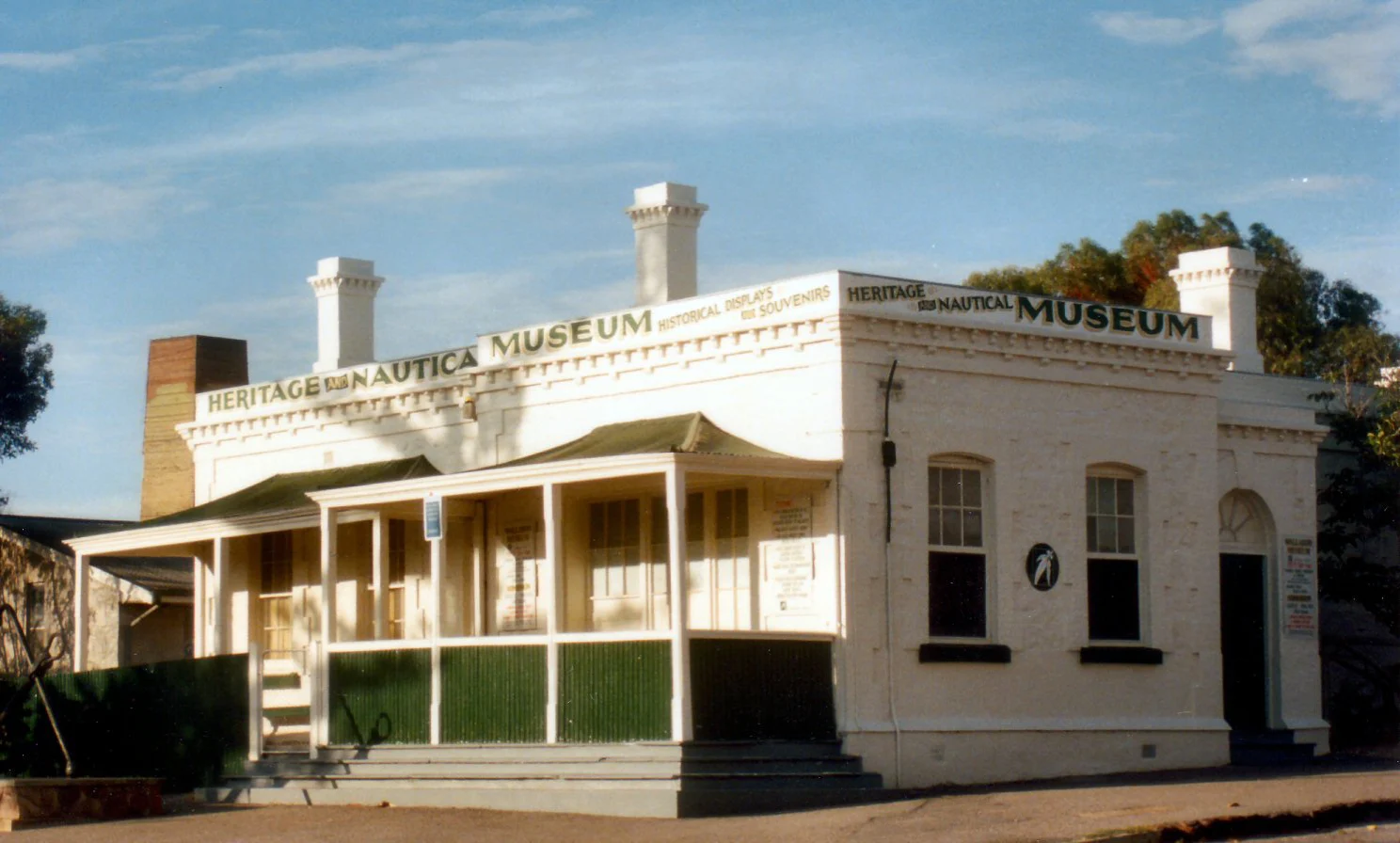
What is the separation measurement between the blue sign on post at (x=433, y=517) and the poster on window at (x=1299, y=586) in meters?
8.98

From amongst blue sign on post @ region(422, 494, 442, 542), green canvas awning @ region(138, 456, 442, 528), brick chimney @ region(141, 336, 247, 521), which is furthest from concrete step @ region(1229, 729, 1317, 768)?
brick chimney @ region(141, 336, 247, 521)

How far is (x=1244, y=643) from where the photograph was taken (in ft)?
70.3

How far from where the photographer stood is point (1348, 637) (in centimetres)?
2384

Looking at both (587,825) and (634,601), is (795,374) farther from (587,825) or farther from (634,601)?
(587,825)

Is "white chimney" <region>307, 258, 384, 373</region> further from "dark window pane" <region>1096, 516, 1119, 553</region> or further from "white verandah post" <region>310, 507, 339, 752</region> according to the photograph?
"dark window pane" <region>1096, 516, 1119, 553</region>

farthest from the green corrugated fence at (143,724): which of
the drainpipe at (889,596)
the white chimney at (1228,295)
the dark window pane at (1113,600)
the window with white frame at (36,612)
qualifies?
the white chimney at (1228,295)

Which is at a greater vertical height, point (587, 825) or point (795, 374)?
point (795, 374)

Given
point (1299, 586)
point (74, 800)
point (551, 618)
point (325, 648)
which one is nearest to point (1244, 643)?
point (1299, 586)

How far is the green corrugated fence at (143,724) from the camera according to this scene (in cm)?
2036

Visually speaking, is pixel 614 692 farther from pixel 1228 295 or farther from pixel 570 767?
pixel 1228 295

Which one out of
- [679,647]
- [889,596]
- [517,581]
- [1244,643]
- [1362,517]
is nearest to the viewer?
[679,647]

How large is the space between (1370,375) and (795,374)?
11496 millimetres

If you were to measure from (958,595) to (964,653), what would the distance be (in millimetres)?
566

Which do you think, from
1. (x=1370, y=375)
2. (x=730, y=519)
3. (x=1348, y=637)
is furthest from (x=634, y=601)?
(x=1370, y=375)
